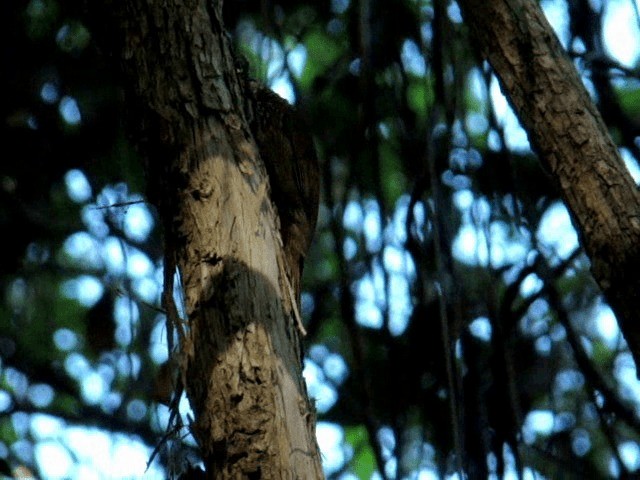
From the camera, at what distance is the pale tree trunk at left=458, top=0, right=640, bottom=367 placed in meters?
1.65

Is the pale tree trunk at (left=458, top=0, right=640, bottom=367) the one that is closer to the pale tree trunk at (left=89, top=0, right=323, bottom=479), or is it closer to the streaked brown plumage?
the streaked brown plumage

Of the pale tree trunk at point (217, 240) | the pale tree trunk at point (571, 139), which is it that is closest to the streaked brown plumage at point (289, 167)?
the pale tree trunk at point (217, 240)

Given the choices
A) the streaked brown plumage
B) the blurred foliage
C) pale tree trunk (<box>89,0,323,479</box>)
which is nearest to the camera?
pale tree trunk (<box>89,0,323,479</box>)

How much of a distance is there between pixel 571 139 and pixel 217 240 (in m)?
0.72

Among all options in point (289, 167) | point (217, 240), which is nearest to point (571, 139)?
point (289, 167)

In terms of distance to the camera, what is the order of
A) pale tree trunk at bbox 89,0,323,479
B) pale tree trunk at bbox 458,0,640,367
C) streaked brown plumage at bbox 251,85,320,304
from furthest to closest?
pale tree trunk at bbox 458,0,640,367 → streaked brown plumage at bbox 251,85,320,304 → pale tree trunk at bbox 89,0,323,479

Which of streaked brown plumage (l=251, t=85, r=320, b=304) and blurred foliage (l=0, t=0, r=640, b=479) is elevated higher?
blurred foliage (l=0, t=0, r=640, b=479)

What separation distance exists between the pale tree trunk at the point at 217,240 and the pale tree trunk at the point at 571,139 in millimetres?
588

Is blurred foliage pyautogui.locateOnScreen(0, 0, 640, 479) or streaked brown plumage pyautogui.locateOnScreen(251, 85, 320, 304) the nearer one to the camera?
streaked brown plumage pyautogui.locateOnScreen(251, 85, 320, 304)

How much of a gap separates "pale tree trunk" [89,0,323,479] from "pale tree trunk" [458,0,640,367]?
0.59 meters

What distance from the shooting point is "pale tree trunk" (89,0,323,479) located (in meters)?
1.17

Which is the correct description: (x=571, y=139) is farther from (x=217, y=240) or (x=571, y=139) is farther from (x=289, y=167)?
(x=217, y=240)

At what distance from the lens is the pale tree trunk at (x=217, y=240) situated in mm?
1171

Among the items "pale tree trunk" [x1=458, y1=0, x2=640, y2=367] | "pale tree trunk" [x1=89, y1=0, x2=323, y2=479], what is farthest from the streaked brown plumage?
"pale tree trunk" [x1=458, y1=0, x2=640, y2=367]
